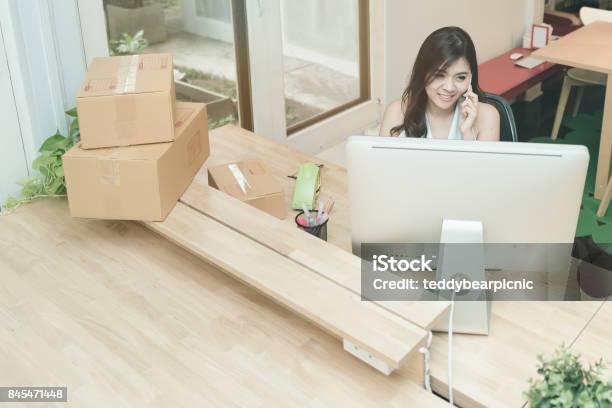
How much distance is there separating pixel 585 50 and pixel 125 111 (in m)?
2.95

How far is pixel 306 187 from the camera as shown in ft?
8.64

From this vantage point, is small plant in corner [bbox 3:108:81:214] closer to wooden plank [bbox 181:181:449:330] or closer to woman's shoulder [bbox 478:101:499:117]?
wooden plank [bbox 181:181:449:330]

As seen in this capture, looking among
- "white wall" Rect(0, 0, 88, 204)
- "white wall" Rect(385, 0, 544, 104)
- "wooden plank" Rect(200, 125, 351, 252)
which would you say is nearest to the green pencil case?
"wooden plank" Rect(200, 125, 351, 252)

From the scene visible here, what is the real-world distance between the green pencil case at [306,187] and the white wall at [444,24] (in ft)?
5.57

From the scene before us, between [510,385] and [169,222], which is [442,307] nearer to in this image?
[510,385]

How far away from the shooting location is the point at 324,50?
→ 4.05 metres

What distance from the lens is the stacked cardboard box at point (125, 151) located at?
232 centimetres

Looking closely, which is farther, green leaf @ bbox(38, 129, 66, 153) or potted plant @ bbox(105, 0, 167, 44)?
potted plant @ bbox(105, 0, 167, 44)

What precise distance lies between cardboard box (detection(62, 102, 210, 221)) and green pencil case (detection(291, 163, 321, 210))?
43 cm

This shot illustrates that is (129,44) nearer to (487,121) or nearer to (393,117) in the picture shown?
(393,117)

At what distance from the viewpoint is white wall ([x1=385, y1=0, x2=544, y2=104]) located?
13.8ft

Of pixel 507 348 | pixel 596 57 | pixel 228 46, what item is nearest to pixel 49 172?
pixel 228 46

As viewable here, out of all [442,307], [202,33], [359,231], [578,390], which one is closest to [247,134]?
[202,33]

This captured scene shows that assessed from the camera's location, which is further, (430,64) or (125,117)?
(430,64)
